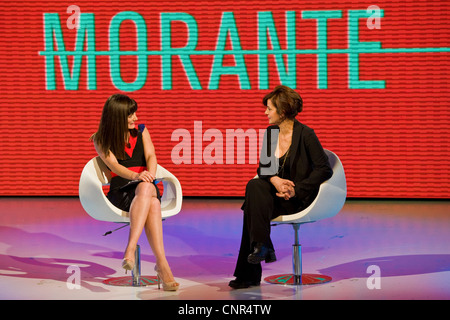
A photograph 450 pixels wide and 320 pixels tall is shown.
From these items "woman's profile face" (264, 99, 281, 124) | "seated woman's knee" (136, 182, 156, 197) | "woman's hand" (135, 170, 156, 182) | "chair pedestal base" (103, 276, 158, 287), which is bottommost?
"chair pedestal base" (103, 276, 158, 287)

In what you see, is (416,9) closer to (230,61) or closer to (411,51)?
(411,51)

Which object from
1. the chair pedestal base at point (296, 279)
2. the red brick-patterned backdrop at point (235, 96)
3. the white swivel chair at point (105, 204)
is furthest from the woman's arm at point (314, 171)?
the red brick-patterned backdrop at point (235, 96)

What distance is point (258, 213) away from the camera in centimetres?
389

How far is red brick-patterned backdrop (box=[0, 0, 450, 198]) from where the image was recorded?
7750mm

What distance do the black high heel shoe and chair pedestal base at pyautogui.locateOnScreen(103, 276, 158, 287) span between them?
26.8 inches

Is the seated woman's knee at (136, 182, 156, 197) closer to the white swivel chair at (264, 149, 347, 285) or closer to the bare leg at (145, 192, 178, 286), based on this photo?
the bare leg at (145, 192, 178, 286)

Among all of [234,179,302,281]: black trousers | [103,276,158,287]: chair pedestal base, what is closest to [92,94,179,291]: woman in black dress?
[103,276,158,287]: chair pedestal base

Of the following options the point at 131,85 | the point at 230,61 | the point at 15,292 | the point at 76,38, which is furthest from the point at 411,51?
the point at 15,292

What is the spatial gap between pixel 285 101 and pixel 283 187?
0.52m

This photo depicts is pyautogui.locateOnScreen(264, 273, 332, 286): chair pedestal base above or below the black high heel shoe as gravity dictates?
below

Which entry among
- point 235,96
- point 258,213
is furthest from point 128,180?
point 235,96

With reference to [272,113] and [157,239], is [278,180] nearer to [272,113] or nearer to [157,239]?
[272,113]

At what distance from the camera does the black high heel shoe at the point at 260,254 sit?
12.5ft

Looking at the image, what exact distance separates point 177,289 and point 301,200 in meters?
0.87
